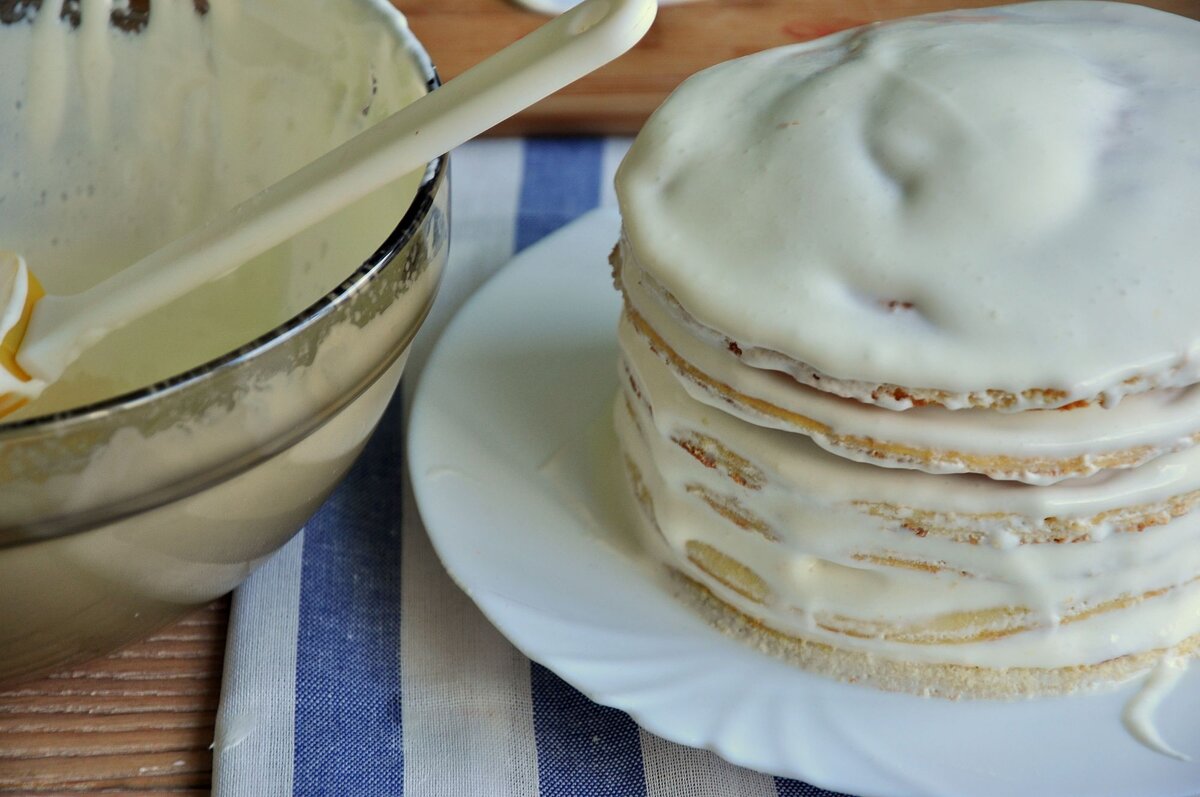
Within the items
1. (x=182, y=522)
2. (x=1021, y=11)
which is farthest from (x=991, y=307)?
(x=182, y=522)

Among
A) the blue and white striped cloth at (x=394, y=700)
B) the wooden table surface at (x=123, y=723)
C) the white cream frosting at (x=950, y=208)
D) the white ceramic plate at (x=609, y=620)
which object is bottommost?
the wooden table surface at (x=123, y=723)

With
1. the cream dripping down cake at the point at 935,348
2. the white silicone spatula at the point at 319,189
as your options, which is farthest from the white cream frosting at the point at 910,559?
the white silicone spatula at the point at 319,189

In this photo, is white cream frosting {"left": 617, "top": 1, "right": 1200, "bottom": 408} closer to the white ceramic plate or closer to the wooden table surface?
the white ceramic plate

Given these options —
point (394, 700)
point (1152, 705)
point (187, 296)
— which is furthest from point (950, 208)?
point (187, 296)

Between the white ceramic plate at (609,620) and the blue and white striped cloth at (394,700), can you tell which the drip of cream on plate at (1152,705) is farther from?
the blue and white striped cloth at (394,700)

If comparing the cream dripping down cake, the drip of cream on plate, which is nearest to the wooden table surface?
the cream dripping down cake

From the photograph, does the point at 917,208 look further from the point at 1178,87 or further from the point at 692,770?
the point at 692,770

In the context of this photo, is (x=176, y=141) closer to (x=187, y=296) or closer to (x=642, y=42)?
(x=187, y=296)
